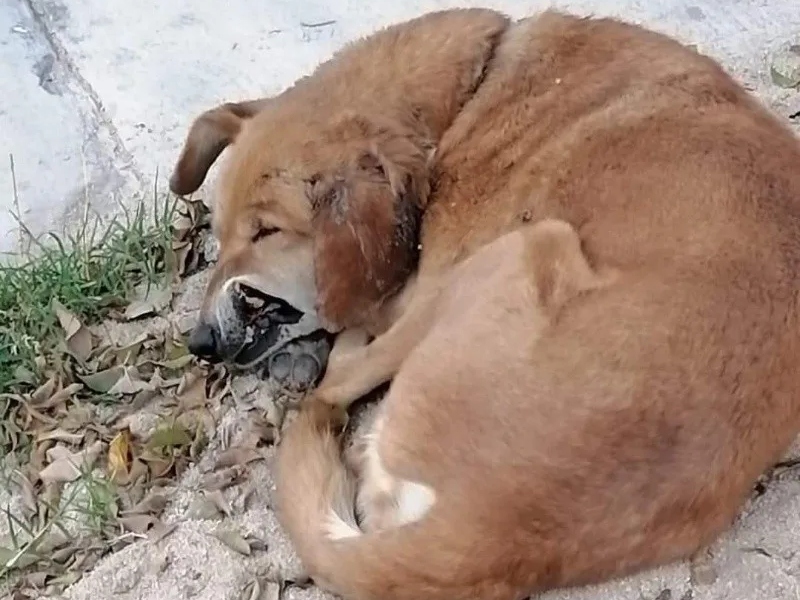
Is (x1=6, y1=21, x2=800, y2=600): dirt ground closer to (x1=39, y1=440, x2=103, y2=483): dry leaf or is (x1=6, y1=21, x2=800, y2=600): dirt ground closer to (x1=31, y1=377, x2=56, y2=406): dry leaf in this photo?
(x1=39, y1=440, x2=103, y2=483): dry leaf

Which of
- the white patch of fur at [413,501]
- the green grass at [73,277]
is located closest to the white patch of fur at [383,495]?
the white patch of fur at [413,501]

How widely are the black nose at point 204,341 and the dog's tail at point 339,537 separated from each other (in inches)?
13.2

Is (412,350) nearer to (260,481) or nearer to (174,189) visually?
(260,481)

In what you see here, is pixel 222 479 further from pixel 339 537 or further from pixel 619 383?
pixel 619 383

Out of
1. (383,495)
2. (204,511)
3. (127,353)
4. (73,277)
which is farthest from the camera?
(73,277)

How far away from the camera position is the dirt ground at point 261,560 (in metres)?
3.17

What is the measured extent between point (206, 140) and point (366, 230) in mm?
658

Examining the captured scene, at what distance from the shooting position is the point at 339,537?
121 inches

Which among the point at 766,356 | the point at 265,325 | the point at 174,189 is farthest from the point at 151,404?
the point at 766,356

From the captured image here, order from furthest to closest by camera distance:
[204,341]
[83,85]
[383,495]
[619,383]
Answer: [83,85] → [204,341] → [383,495] → [619,383]

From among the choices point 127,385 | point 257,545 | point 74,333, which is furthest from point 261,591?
point 74,333

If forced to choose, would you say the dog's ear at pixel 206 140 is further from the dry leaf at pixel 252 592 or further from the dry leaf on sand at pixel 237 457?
the dry leaf at pixel 252 592

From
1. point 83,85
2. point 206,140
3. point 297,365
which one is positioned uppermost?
point 206,140

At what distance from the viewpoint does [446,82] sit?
3711mm
